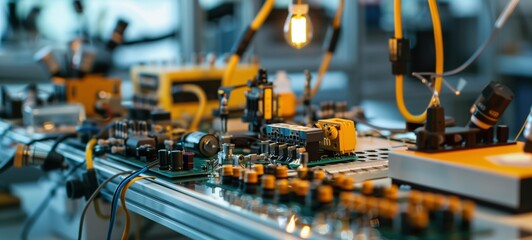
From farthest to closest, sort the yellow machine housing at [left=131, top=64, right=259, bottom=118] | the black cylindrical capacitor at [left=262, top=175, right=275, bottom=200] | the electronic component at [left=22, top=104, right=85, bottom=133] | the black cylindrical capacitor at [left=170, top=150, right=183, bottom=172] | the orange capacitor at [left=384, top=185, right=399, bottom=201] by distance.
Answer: the yellow machine housing at [left=131, top=64, right=259, bottom=118]
the electronic component at [left=22, top=104, right=85, bottom=133]
the black cylindrical capacitor at [left=170, top=150, right=183, bottom=172]
the black cylindrical capacitor at [left=262, top=175, right=275, bottom=200]
the orange capacitor at [left=384, top=185, right=399, bottom=201]

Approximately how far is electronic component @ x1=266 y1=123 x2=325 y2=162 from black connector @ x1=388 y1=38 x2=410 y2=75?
453 millimetres

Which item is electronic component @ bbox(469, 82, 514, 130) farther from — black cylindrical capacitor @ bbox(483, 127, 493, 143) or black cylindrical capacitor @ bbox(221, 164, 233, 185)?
black cylindrical capacitor @ bbox(221, 164, 233, 185)

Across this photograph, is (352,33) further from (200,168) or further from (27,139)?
(200,168)

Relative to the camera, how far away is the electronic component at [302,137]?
1.60 meters

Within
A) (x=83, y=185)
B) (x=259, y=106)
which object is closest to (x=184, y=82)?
(x=259, y=106)

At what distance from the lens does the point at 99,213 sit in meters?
1.99

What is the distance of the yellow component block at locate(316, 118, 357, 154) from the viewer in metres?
1.66

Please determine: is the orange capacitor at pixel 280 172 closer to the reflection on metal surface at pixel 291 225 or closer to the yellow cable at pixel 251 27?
the reflection on metal surface at pixel 291 225

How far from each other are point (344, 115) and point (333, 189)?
102 cm

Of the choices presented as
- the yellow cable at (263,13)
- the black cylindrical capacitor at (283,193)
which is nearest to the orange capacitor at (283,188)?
the black cylindrical capacitor at (283,193)

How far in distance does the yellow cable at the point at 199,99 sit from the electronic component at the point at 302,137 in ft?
2.34

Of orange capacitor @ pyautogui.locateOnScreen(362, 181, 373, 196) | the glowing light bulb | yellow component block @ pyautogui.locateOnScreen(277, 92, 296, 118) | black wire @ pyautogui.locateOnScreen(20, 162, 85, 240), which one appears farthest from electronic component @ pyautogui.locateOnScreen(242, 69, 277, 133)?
black wire @ pyautogui.locateOnScreen(20, 162, 85, 240)

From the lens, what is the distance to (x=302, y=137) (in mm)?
1607

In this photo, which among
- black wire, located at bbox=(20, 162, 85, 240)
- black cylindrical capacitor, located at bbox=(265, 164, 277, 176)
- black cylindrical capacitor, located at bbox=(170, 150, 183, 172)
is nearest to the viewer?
black cylindrical capacitor, located at bbox=(265, 164, 277, 176)
